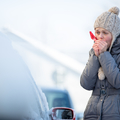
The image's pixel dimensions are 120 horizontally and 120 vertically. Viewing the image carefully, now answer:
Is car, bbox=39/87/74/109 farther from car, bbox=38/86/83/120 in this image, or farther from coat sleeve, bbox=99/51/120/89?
coat sleeve, bbox=99/51/120/89

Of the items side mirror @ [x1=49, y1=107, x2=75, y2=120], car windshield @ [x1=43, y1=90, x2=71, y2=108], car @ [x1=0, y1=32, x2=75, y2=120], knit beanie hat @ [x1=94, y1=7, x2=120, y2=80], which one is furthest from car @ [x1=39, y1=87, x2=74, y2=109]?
car @ [x1=0, y1=32, x2=75, y2=120]

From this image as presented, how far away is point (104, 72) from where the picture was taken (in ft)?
6.48

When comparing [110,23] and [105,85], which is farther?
[110,23]

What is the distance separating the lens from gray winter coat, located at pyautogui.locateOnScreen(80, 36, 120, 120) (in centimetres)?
190

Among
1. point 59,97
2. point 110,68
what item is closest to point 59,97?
point 59,97

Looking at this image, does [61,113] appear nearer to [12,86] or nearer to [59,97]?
[12,86]

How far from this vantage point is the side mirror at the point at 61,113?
80.4 inches

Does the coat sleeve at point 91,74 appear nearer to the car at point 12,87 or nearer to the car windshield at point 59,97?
the car at point 12,87

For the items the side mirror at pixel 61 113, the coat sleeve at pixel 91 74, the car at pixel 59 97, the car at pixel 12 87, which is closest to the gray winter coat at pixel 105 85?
the coat sleeve at pixel 91 74

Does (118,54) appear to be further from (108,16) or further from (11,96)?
(11,96)

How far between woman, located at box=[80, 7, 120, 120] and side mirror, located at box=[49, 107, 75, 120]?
120mm

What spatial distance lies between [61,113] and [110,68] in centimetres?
55

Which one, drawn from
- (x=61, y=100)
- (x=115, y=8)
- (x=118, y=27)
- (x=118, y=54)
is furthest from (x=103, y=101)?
(x=61, y=100)

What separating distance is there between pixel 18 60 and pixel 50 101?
4.03 m
